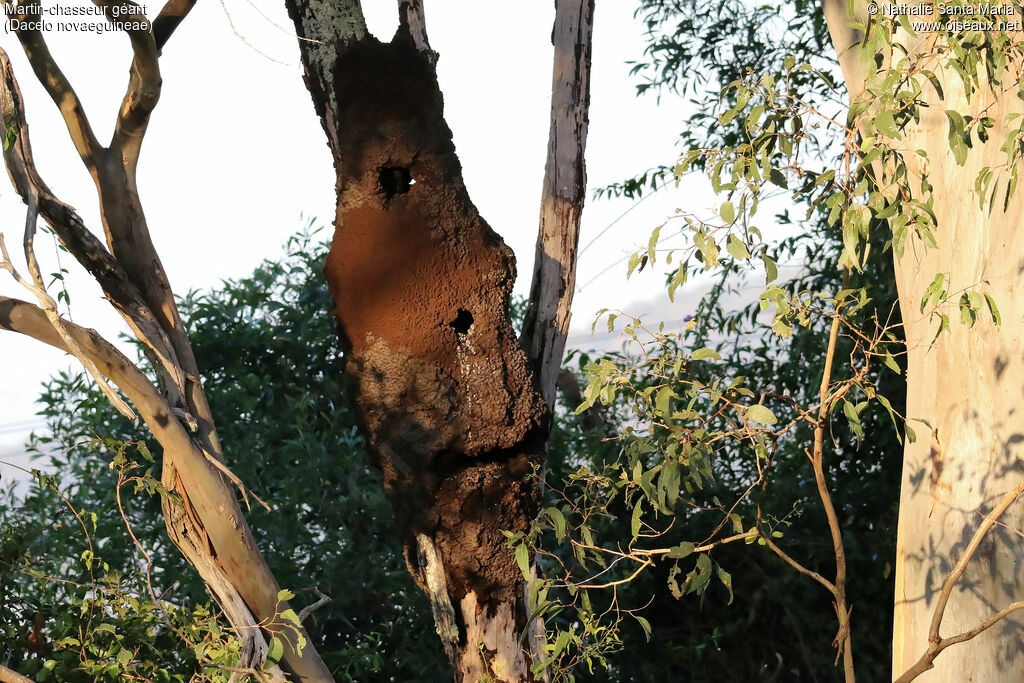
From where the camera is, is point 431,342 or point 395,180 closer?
point 431,342

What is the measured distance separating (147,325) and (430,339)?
0.80 metres

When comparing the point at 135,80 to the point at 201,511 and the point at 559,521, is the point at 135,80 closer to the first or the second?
the point at 201,511

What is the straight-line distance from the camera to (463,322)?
8.86ft

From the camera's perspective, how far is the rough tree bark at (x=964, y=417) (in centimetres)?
273

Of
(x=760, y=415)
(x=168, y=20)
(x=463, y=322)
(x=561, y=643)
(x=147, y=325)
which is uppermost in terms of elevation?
(x=168, y=20)

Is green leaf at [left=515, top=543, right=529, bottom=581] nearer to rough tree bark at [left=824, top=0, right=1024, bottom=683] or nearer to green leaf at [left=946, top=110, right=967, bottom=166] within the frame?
rough tree bark at [left=824, top=0, right=1024, bottom=683]

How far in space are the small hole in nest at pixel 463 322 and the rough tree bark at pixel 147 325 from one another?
72 cm

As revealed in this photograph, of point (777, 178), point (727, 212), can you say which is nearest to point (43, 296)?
point (727, 212)

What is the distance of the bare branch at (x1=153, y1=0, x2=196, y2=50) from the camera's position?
2.90 metres

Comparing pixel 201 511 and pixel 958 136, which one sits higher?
pixel 958 136

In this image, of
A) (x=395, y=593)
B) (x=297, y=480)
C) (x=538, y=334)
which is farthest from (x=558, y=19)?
(x=395, y=593)

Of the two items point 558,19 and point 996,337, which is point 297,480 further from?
point 996,337

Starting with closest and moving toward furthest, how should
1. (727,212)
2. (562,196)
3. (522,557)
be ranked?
(727,212) → (522,557) → (562,196)

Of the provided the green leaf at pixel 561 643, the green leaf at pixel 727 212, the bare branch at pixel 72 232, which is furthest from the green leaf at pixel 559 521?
the bare branch at pixel 72 232
